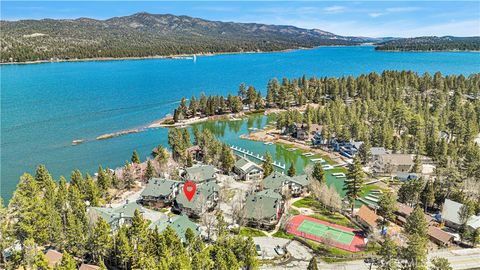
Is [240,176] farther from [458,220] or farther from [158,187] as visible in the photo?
[458,220]

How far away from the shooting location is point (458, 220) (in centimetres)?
4309

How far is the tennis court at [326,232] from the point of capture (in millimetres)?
40281

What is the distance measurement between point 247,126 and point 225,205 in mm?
49900

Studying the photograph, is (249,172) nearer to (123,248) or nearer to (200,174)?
(200,174)

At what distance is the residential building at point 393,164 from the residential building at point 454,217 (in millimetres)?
16239

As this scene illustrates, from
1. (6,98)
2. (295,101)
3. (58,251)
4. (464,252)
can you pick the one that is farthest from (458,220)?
(6,98)

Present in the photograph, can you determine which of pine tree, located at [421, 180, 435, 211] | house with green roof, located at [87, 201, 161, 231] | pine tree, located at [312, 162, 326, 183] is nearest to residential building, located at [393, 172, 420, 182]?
pine tree, located at [421, 180, 435, 211]

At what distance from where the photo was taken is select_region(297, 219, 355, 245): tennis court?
4152 centimetres

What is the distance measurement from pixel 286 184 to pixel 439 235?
2113cm

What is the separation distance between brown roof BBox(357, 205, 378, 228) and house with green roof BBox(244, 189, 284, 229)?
10446 millimetres

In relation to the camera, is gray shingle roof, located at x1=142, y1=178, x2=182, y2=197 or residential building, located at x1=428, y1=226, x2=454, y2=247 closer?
residential building, located at x1=428, y1=226, x2=454, y2=247

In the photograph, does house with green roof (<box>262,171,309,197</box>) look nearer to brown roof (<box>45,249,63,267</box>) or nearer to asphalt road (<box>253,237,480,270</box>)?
asphalt road (<box>253,237,480,270</box>)

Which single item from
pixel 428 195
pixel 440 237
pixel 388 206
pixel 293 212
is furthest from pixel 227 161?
pixel 440 237

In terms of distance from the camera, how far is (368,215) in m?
45.3
